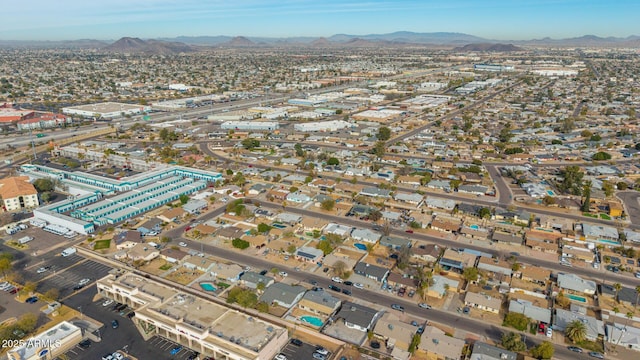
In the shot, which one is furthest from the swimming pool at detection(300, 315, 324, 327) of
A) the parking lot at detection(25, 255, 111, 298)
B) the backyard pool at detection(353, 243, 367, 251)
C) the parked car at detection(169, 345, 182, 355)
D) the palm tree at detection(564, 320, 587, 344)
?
the parking lot at detection(25, 255, 111, 298)

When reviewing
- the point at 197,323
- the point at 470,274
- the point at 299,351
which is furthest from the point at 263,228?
the point at 470,274

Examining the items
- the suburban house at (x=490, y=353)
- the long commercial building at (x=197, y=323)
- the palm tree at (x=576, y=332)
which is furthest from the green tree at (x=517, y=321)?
the long commercial building at (x=197, y=323)

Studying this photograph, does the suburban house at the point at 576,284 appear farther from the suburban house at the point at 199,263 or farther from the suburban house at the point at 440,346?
the suburban house at the point at 199,263

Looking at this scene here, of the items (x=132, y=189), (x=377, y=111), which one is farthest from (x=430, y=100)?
(x=132, y=189)

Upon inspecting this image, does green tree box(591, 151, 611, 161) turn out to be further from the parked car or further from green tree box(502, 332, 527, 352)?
the parked car

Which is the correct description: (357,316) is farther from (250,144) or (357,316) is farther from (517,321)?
(250,144)
